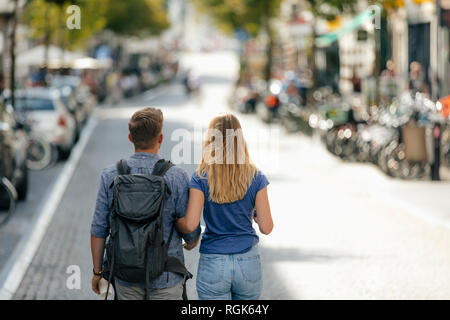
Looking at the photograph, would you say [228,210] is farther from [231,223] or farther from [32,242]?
[32,242]

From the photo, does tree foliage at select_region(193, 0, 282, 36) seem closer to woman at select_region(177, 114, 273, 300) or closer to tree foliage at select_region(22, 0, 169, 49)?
tree foliage at select_region(22, 0, 169, 49)

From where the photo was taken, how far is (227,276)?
495 cm

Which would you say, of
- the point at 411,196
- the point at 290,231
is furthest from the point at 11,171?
the point at 411,196

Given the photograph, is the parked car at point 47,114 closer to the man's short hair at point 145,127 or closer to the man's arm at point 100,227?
the man's arm at point 100,227

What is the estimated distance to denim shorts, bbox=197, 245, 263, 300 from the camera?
4.96 m

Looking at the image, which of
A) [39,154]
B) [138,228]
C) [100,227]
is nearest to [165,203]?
[138,228]

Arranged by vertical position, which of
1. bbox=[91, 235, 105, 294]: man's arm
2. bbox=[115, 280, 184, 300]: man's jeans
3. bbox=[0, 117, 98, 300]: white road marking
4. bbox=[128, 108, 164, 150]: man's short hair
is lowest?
bbox=[0, 117, 98, 300]: white road marking

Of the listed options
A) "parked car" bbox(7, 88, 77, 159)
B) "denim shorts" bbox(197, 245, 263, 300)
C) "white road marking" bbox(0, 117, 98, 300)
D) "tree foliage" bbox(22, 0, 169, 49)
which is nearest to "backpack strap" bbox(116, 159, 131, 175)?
"denim shorts" bbox(197, 245, 263, 300)

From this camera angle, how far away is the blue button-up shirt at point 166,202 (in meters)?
4.72

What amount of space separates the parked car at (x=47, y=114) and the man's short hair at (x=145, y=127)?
1640 centimetres

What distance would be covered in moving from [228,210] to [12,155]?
10.2 metres

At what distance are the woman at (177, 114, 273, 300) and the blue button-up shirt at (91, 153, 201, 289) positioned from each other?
0.06 m

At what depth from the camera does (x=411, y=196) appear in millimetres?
14883
